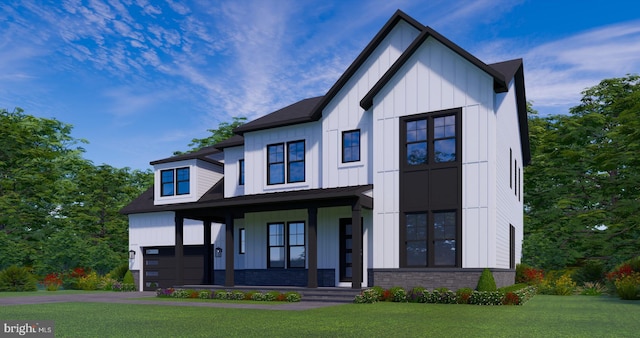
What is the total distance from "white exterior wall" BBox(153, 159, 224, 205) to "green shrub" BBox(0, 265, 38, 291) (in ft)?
26.0

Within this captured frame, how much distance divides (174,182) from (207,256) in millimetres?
5141

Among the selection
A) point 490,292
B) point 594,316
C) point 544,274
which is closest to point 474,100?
point 490,292

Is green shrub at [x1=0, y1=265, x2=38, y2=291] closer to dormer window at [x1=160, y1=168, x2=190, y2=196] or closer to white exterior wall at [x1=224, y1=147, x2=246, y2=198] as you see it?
dormer window at [x1=160, y1=168, x2=190, y2=196]

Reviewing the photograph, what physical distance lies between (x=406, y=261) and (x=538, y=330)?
8914 millimetres

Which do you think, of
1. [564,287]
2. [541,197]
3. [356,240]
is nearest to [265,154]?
[356,240]

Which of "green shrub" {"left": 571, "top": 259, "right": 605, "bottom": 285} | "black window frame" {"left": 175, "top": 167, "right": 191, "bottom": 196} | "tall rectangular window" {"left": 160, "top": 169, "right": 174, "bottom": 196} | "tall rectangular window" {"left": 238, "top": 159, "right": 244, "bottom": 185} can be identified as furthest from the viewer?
"tall rectangular window" {"left": 160, "top": 169, "right": 174, "bottom": 196}

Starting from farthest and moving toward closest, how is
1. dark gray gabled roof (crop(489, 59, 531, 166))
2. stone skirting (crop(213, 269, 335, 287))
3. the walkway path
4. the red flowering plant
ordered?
the red flowering plant, stone skirting (crop(213, 269, 335, 287)), dark gray gabled roof (crop(489, 59, 531, 166)), the walkway path

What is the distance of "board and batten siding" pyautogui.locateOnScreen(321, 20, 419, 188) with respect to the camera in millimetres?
22125

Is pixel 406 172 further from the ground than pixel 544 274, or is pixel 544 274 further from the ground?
pixel 406 172

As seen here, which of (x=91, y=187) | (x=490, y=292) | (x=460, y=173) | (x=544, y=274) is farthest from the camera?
(x=91, y=187)

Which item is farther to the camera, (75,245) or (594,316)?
(75,245)

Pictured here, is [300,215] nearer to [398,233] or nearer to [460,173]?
[398,233]

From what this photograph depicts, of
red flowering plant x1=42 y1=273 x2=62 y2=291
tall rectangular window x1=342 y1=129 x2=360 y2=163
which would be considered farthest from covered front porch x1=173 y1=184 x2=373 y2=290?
red flowering plant x1=42 y1=273 x2=62 y2=291

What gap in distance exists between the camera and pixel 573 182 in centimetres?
3609
